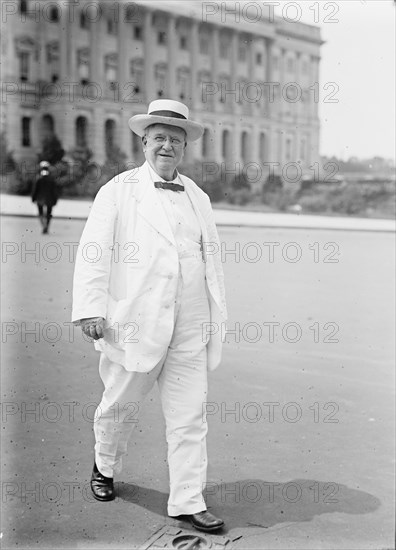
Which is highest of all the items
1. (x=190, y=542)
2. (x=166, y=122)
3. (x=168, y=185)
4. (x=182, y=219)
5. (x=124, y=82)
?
(x=124, y=82)

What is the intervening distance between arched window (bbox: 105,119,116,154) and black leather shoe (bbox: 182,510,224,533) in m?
3.29

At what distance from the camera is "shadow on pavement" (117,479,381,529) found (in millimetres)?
3430

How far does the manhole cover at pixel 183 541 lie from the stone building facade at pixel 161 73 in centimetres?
249

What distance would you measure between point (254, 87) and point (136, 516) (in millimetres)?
3283

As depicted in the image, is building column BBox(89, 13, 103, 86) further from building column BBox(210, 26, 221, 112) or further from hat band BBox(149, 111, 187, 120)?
hat band BBox(149, 111, 187, 120)

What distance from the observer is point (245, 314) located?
813 cm

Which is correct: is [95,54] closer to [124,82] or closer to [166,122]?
[124,82]

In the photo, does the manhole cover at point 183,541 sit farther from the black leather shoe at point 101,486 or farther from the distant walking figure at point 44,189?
the distant walking figure at point 44,189

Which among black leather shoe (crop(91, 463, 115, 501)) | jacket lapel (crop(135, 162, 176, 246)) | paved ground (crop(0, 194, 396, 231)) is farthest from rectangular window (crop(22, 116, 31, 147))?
black leather shoe (crop(91, 463, 115, 501))

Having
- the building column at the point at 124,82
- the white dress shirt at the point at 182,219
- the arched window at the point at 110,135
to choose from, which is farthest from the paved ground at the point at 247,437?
the building column at the point at 124,82

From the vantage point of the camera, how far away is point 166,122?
11.3 feet

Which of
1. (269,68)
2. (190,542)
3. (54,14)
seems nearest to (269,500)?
(190,542)

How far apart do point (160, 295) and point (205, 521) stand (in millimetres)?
1019

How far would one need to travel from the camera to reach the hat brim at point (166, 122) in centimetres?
344
